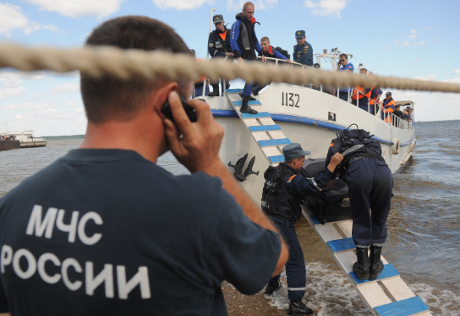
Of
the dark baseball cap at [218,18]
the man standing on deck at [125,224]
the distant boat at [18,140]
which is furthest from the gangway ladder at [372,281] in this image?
the distant boat at [18,140]

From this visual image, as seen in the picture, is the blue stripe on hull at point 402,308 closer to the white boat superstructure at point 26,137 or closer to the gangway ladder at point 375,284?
the gangway ladder at point 375,284

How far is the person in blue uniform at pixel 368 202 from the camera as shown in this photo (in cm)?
346

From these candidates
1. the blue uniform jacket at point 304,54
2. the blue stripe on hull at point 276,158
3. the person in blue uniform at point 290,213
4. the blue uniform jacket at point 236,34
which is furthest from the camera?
the blue uniform jacket at point 304,54

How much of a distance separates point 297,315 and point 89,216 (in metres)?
3.81

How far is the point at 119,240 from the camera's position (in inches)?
30.1

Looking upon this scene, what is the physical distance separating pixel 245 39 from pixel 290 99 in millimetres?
1517

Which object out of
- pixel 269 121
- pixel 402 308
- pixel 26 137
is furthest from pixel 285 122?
pixel 26 137

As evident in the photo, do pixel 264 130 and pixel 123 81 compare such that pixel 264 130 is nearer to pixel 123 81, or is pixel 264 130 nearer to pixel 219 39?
pixel 219 39

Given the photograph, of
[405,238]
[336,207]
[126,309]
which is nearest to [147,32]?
[126,309]

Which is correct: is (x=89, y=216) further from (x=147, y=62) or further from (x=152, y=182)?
(x=147, y=62)

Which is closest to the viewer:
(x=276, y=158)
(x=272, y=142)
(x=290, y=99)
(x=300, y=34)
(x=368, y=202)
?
(x=368, y=202)

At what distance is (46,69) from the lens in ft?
1.63

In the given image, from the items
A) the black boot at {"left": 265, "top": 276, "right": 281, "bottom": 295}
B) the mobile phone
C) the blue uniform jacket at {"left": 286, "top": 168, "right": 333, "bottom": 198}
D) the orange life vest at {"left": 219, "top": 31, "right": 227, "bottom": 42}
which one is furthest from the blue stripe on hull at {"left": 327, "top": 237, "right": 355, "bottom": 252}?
the orange life vest at {"left": 219, "top": 31, "right": 227, "bottom": 42}

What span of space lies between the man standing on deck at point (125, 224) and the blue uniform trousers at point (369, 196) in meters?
2.84
